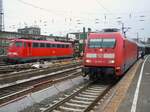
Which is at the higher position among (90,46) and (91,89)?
(90,46)

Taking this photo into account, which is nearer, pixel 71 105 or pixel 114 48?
pixel 71 105

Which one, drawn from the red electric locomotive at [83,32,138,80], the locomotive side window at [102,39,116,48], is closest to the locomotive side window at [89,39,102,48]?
the red electric locomotive at [83,32,138,80]

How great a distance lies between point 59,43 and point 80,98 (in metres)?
30.0

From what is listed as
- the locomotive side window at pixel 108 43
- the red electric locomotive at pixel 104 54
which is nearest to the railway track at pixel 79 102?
the red electric locomotive at pixel 104 54

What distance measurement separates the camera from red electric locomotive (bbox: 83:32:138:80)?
54.2 feet

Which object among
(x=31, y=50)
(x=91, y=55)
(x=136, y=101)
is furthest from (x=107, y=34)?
(x=31, y=50)

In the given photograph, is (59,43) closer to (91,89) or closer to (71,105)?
(91,89)

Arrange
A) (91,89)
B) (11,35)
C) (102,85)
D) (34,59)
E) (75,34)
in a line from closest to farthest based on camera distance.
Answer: (91,89) → (102,85) → (34,59) → (11,35) → (75,34)

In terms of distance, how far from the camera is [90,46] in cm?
1753

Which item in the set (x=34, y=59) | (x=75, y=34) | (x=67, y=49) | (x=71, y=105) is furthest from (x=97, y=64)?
(x=75, y=34)

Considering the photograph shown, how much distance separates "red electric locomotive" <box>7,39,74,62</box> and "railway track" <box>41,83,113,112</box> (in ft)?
58.7

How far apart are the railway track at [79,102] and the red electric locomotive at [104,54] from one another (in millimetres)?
1470

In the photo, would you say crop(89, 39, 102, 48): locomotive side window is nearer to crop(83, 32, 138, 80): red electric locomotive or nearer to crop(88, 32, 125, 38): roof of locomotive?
crop(83, 32, 138, 80): red electric locomotive

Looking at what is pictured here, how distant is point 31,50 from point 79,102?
22.6 meters
